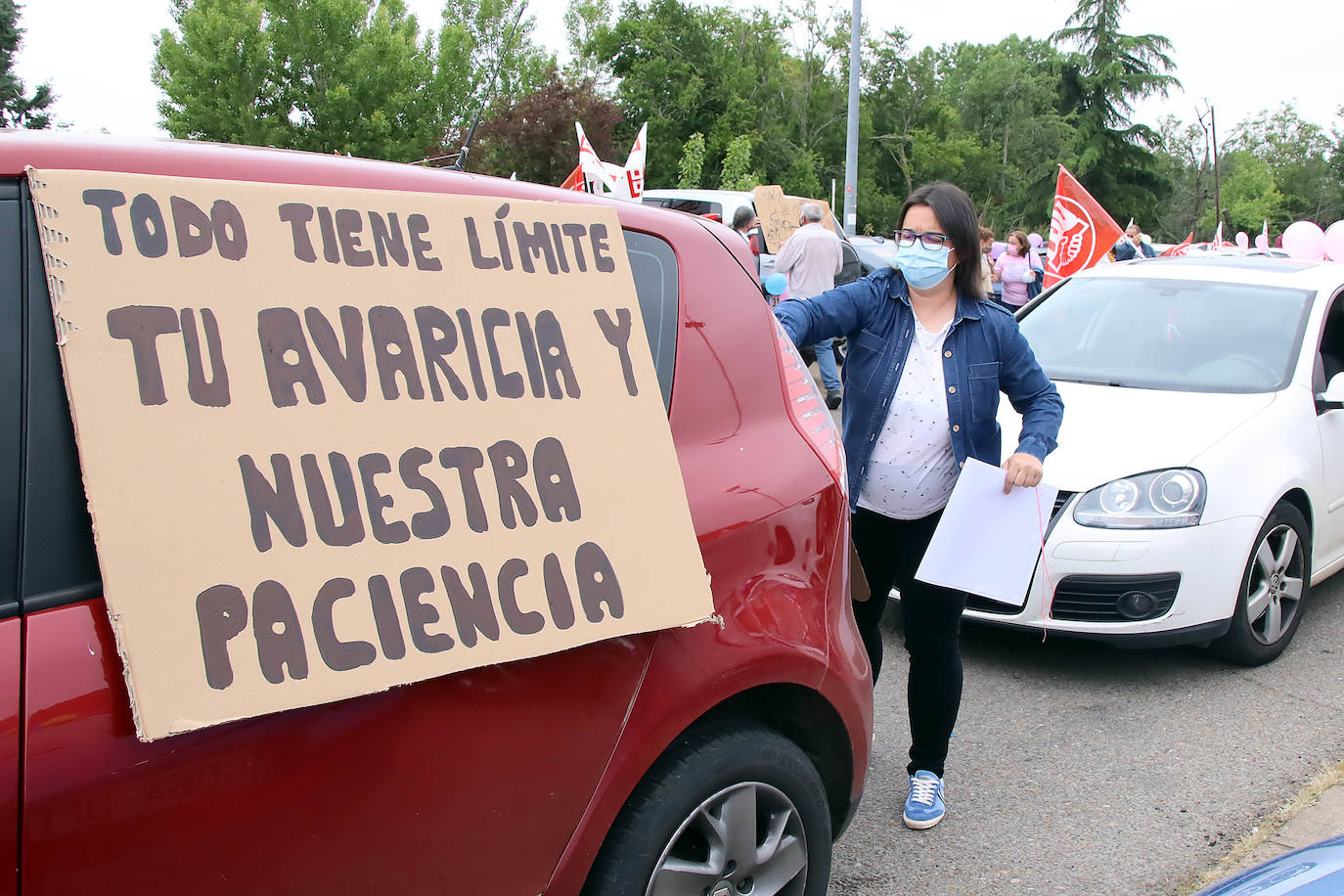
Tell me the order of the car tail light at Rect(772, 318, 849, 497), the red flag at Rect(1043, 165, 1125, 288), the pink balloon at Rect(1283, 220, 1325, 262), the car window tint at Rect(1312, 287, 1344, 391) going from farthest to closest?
the pink balloon at Rect(1283, 220, 1325, 262)
the red flag at Rect(1043, 165, 1125, 288)
the car window tint at Rect(1312, 287, 1344, 391)
the car tail light at Rect(772, 318, 849, 497)

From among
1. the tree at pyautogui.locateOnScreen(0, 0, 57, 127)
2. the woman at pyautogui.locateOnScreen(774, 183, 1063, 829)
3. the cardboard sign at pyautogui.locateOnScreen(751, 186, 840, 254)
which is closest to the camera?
the woman at pyautogui.locateOnScreen(774, 183, 1063, 829)

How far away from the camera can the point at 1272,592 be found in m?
4.36

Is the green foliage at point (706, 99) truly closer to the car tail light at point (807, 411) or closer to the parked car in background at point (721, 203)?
the parked car in background at point (721, 203)

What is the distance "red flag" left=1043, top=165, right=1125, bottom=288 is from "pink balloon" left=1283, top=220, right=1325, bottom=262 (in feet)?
10.6

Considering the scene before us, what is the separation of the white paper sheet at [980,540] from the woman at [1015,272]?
939 cm

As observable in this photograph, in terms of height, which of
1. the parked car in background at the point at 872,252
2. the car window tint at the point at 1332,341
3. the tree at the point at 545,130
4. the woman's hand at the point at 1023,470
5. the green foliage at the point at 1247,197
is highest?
the tree at the point at 545,130

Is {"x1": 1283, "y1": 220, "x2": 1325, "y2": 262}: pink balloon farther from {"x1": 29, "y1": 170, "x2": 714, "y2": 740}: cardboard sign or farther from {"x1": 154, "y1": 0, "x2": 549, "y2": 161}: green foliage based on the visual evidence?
{"x1": 154, "y1": 0, "x2": 549, "y2": 161}: green foliage

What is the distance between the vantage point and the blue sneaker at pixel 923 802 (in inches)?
127

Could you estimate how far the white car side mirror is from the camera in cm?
466

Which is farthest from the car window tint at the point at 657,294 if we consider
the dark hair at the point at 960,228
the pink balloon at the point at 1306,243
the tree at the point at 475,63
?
the tree at the point at 475,63

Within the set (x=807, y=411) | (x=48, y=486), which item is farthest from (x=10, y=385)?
(x=807, y=411)

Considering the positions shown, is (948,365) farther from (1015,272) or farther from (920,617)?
(1015,272)

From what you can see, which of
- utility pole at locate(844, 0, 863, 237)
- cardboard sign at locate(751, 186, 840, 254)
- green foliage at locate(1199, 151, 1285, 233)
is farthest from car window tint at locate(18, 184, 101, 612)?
green foliage at locate(1199, 151, 1285, 233)

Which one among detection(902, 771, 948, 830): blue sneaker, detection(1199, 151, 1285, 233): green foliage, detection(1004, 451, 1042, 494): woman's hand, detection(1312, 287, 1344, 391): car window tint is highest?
detection(1004, 451, 1042, 494): woman's hand
